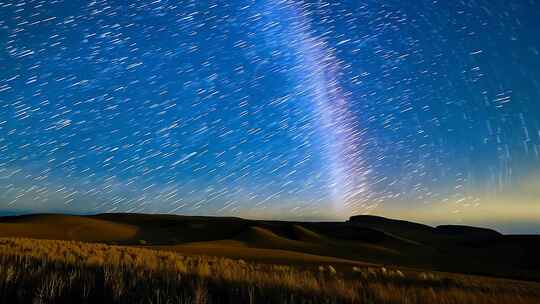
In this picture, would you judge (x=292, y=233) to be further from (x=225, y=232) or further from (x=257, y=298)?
(x=257, y=298)

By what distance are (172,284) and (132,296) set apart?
1.03 metres

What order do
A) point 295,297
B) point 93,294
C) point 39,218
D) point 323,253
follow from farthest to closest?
point 39,218, point 323,253, point 93,294, point 295,297

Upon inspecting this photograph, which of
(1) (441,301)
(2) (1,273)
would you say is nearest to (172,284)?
(2) (1,273)

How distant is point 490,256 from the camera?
63.9 meters

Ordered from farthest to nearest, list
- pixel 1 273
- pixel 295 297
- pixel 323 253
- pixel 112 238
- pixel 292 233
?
pixel 292 233, pixel 112 238, pixel 323 253, pixel 1 273, pixel 295 297

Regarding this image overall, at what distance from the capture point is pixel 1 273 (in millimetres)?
8422

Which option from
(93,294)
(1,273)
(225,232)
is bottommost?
(225,232)

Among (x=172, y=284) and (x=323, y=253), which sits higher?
(x=172, y=284)

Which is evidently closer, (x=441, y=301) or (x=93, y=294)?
(x=441, y=301)

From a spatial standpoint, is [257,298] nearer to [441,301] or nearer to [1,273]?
[441,301]

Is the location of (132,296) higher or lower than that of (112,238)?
higher

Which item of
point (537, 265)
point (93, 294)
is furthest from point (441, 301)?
point (537, 265)

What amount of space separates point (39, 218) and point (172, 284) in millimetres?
90988

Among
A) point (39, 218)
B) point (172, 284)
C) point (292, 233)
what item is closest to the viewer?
point (172, 284)
